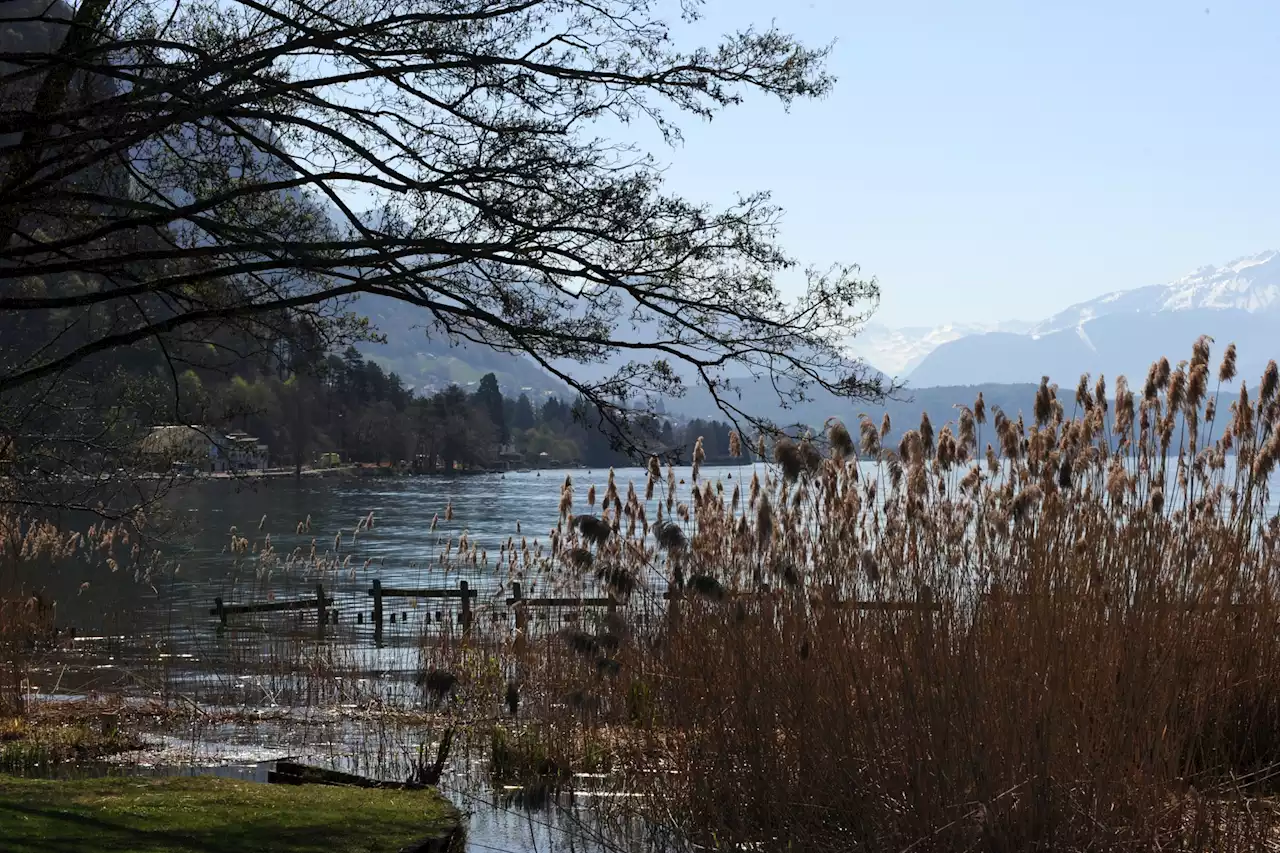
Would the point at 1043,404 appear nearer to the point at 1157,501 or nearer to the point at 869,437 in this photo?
the point at 1157,501

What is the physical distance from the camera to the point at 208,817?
5.45 metres

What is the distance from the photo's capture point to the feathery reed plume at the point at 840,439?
6059 mm

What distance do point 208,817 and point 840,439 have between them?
10.8 ft

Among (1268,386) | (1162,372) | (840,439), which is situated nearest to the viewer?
(840,439)

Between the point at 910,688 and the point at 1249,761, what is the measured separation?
2.65m

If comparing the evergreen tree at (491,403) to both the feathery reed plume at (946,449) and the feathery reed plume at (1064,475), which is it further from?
the feathery reed plume at (1064,475)

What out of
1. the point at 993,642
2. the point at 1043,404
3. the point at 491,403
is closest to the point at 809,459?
the point at 993,642

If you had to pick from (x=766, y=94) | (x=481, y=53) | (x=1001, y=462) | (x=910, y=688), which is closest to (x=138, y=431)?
(x=481, y=53)

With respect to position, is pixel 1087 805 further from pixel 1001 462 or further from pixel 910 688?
pixel 1001 462

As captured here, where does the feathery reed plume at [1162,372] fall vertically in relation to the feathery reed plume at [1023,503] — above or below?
above

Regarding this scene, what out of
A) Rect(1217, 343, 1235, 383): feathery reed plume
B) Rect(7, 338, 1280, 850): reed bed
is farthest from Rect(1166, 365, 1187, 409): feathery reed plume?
Rect(1217, 343, 1235, 383): feathery reed plume

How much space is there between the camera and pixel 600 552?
335 inches

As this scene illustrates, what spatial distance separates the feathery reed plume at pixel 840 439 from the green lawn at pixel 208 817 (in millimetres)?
2517

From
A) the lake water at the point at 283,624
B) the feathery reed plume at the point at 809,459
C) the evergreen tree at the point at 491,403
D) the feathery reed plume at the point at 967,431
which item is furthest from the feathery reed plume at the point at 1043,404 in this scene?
the evergreen tree at the point at 491,403
